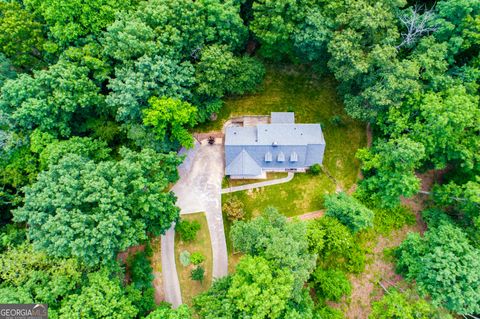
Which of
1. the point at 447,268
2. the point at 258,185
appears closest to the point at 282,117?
the point at 258,185

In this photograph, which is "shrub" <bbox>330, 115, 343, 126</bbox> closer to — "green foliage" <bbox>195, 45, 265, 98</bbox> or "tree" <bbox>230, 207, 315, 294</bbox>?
"green foliage" <bbox>195, 45, 265, 98</bbox>

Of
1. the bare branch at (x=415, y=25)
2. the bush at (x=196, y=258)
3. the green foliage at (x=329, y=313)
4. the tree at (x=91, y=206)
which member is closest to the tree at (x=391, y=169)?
the bare branch at (x=415, y=25)

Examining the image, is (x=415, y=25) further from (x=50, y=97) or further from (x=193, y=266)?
(x=50, y=97)

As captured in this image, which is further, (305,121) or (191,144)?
→ (305,121)

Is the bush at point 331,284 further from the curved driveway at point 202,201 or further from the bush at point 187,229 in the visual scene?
the bush at point 187,229

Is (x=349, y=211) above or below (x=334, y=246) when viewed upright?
above
